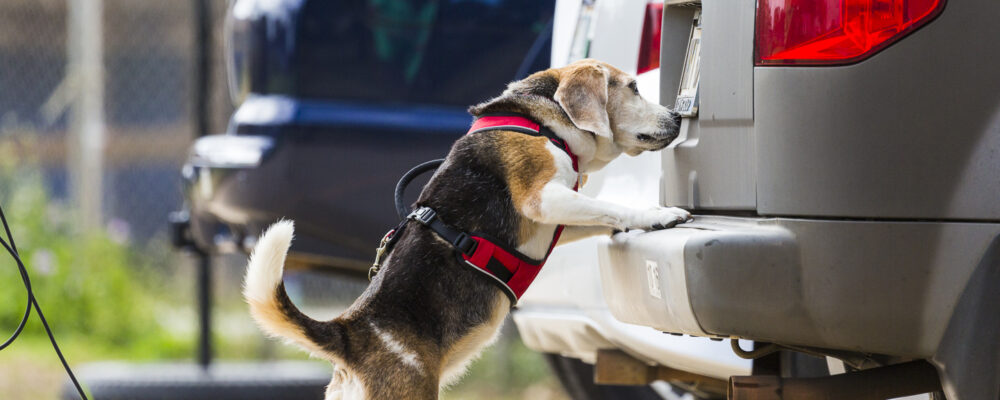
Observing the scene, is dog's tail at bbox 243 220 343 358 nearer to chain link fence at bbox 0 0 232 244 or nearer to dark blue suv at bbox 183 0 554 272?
dark blue suv at bbox 183 0 554 272

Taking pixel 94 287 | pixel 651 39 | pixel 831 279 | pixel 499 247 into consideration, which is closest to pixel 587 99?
pixel 651 39

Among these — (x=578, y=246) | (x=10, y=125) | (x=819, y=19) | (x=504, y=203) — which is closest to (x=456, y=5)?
(x=578, y=246)

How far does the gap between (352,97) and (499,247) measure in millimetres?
2441

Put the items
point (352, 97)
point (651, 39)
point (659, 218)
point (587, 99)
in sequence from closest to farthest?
point (659, 218), point (587, 99), point (651, 39), point (352, 97)

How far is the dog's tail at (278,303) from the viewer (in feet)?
9.16

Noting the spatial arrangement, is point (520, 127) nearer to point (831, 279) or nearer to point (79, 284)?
point (831, 279)

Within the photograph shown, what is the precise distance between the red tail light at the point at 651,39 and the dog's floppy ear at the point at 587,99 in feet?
0.58

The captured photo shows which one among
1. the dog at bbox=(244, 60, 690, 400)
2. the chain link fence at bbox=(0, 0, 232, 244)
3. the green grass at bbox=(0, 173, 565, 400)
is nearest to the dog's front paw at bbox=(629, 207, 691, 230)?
the dog at bbox=(244, 60, 690, 400)

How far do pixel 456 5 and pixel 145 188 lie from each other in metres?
4.79

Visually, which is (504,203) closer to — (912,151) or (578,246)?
(578,246)

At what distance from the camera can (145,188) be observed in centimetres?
916

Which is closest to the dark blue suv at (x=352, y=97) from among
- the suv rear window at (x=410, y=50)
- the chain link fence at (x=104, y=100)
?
the suv rear window at (x=410, y=50)

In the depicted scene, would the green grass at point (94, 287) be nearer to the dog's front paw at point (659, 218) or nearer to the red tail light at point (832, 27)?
the dog's front paw at point (659, 218)

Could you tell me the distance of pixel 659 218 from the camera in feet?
8.92
